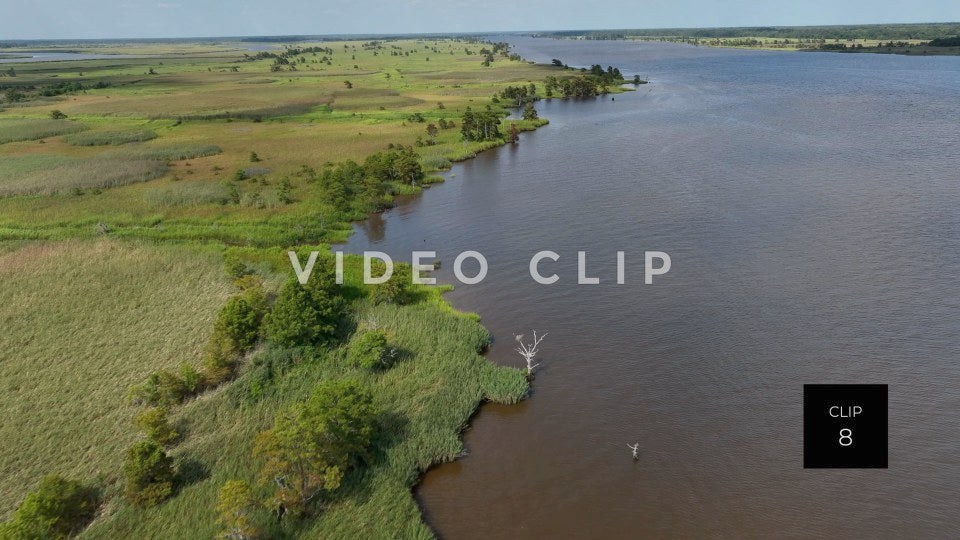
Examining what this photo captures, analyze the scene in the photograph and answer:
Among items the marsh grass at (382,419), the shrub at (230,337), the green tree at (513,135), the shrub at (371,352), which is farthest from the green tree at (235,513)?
the green tree at (513,135)

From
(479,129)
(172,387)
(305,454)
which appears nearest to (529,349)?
(305,454)

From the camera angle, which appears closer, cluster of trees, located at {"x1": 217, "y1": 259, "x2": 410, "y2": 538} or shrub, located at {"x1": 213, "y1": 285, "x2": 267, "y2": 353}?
cluster of trees, located at {"x1": 217, "y1": 259, "x2": 410, "y2": 538}

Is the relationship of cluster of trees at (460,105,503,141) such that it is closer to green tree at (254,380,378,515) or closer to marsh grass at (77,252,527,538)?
marsh grass at (77,252,527,538)

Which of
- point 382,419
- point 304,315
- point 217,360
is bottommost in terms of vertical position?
point 382,419

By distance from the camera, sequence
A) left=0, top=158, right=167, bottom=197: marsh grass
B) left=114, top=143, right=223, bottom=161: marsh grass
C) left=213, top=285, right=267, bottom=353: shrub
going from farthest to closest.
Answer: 1. left=114, top=143, right=223, bottom=161: marsh grass
2. left=0, top=158, right=167, bottom=197: marsh grass
3. left=213, top=285, right=267, bottom=353: shrub

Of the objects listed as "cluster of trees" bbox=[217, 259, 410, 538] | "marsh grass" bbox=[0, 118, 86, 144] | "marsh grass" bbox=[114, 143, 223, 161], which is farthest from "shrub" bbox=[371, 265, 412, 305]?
"marsh grass" bbox=[0, 118, 86, 144]

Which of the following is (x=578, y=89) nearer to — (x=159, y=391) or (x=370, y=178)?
(x=370, y=178)

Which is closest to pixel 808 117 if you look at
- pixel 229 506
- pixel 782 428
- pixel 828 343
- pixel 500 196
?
pixel 500 196
